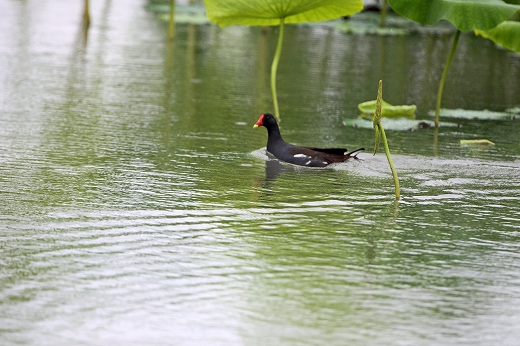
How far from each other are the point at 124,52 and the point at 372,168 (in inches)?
435

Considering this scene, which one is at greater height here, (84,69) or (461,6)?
(461,6)

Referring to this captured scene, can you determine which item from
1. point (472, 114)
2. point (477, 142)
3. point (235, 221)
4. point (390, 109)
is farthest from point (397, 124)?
point (235, 221)

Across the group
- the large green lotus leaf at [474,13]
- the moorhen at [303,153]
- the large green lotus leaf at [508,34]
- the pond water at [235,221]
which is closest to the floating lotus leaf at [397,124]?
the pond water at [235,221]

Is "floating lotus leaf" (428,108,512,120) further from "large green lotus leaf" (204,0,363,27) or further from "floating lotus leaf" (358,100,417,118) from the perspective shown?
"large green lotus leaf" (204,0,363,27)

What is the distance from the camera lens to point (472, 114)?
13.9m

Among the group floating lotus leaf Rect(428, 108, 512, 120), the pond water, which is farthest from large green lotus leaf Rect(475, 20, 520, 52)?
floating lotus leaf Rect(428, 108, 512, 120)

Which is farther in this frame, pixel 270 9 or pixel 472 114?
pixel 472 114

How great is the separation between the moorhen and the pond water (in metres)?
0.13

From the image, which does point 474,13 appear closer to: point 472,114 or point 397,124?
point 397,124

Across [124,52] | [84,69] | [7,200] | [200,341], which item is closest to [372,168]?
[7,200]

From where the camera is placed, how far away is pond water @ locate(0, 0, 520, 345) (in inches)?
216

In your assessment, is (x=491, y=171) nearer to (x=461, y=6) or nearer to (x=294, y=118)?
(x=461, y=6)

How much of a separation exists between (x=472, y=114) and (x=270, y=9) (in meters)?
3.60

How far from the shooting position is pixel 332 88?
54.6 feet
